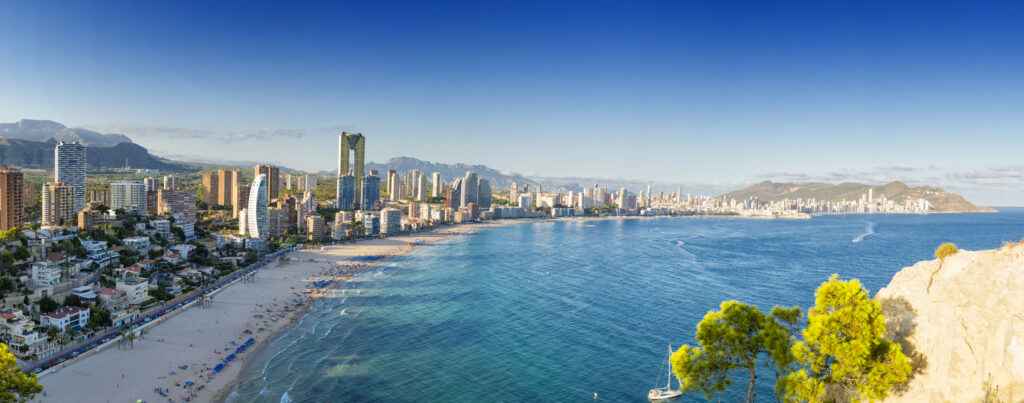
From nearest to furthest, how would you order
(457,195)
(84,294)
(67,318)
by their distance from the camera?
(67,318) → (84,294) → (457,195)

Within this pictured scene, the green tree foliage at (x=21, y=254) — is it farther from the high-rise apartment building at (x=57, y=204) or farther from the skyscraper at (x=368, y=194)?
the skyscraper at (x=368, y=194)

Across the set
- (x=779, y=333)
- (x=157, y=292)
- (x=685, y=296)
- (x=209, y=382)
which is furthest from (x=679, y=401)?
(x=157, y=292)

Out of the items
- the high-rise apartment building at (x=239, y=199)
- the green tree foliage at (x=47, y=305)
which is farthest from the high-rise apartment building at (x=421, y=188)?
the green tree foliage at (x=47, y=305)

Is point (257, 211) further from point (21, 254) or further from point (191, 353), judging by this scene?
point (191, 353)

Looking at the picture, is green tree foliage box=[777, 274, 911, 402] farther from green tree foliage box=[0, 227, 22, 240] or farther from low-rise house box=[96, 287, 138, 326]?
green tree foliage box=[0, 227, 22, 240]

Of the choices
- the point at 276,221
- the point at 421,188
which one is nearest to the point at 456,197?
the point at 421,188

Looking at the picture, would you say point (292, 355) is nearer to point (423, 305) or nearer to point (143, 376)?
point (143, 376)
